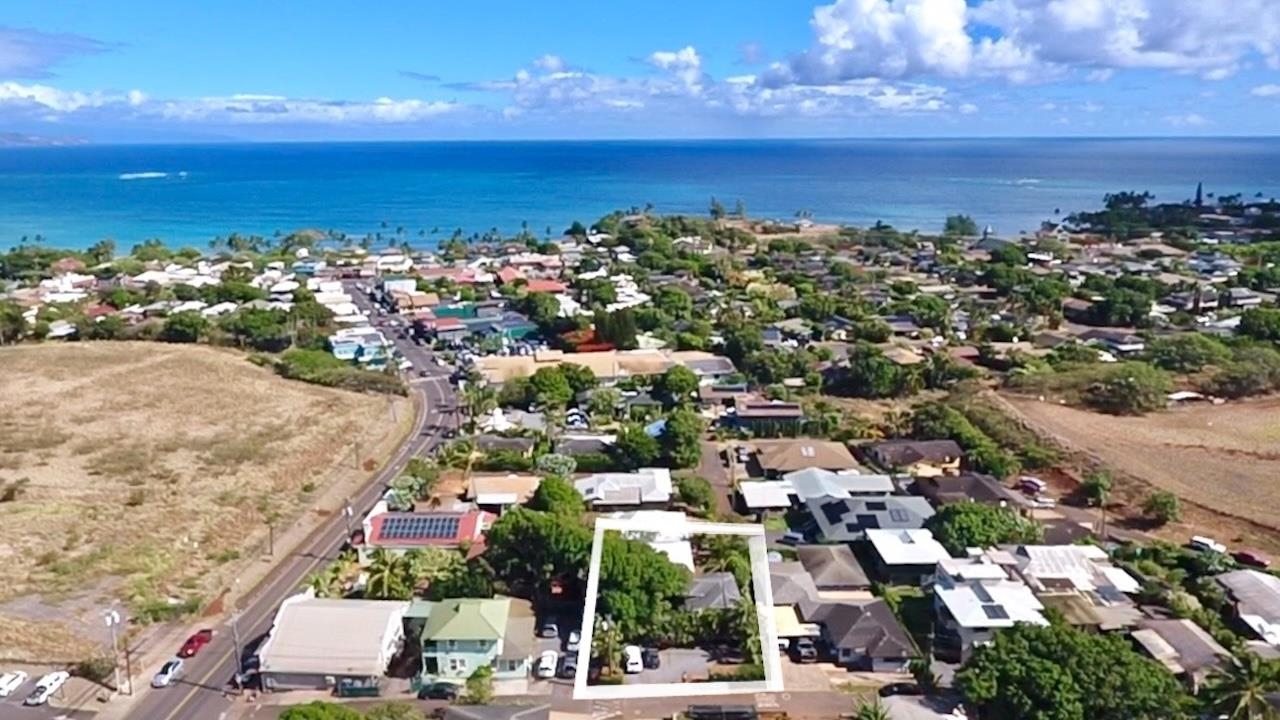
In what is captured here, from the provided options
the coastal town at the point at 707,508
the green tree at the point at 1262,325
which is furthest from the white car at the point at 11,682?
the green tree at the point at 1262,325

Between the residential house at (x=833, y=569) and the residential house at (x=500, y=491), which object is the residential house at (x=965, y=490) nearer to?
the residential house at (x=833, y=569)

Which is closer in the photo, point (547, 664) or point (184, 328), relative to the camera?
point (547, 664)

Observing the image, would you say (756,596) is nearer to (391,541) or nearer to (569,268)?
(391,541)

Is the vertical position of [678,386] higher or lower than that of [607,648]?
higher

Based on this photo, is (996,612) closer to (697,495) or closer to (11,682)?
(697,495)

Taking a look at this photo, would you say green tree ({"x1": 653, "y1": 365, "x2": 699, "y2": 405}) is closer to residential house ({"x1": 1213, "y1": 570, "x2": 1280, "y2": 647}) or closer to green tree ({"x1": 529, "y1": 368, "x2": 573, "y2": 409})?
green tree ({"x1": 529, "y1": 368, "x2": 573, "y2": 409})

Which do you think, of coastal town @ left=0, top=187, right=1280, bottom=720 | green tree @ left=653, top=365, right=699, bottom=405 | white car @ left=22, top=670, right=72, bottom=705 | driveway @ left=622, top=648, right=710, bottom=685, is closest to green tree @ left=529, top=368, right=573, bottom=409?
coastal town @ left=0, top=187, right=1280, bottom=720

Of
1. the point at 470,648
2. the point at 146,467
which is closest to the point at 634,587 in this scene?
the point at 470,648
